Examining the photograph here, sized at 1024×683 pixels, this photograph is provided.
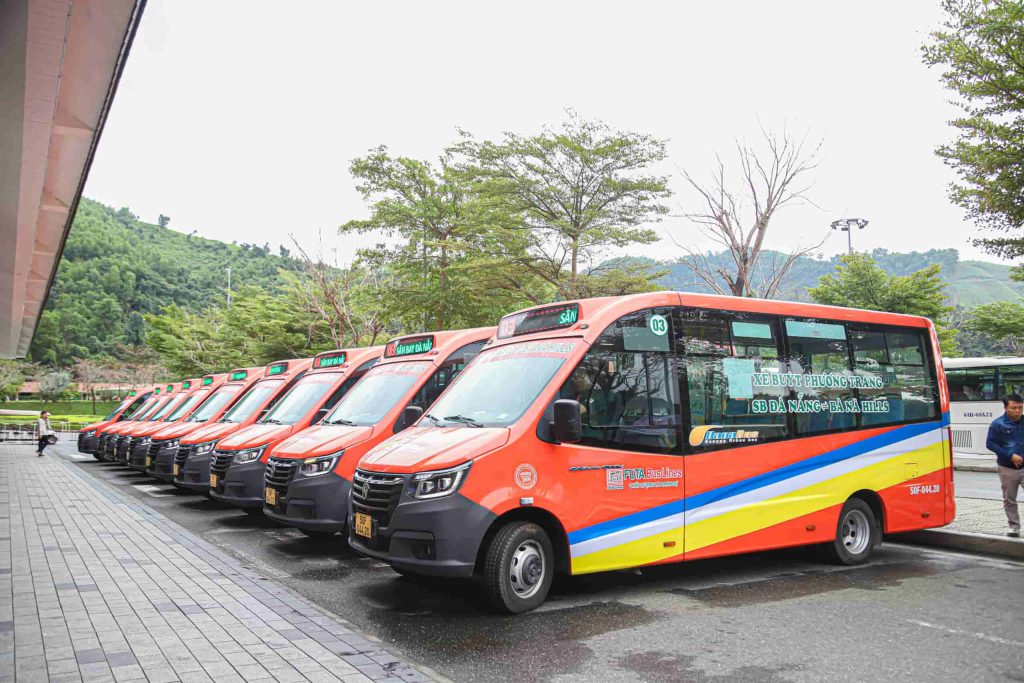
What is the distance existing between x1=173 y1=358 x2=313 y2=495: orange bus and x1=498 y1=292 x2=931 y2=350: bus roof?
6976 millimetres

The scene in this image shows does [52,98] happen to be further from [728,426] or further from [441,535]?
[728,426]

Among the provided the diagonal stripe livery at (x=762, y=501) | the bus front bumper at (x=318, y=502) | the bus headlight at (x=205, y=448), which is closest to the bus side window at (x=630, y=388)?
the diagonal stripe livery at (x=762, y=501)

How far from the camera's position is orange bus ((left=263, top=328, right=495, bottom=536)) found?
28.4ft

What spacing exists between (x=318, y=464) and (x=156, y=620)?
10.2ft

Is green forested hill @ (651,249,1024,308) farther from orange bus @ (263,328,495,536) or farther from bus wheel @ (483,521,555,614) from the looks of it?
bus wheel @ (483,521,555,614)

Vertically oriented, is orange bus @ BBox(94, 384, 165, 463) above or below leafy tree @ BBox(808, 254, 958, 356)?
below

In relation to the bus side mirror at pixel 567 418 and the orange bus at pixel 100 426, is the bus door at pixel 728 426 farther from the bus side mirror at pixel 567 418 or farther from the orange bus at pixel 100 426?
the orange bus at pixel 100 426

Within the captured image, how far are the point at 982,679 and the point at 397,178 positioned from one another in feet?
82.1

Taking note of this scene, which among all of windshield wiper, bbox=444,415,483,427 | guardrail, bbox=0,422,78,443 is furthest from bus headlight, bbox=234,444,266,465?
guardrail, bbox=0,422,78,443

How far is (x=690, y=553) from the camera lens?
7348 mm

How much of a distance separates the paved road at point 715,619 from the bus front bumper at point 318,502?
1.34 feet

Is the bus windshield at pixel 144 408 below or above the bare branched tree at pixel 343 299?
below

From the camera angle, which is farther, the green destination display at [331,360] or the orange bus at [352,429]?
the green destination display at [331,360]

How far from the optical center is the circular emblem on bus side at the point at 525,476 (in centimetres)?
630
